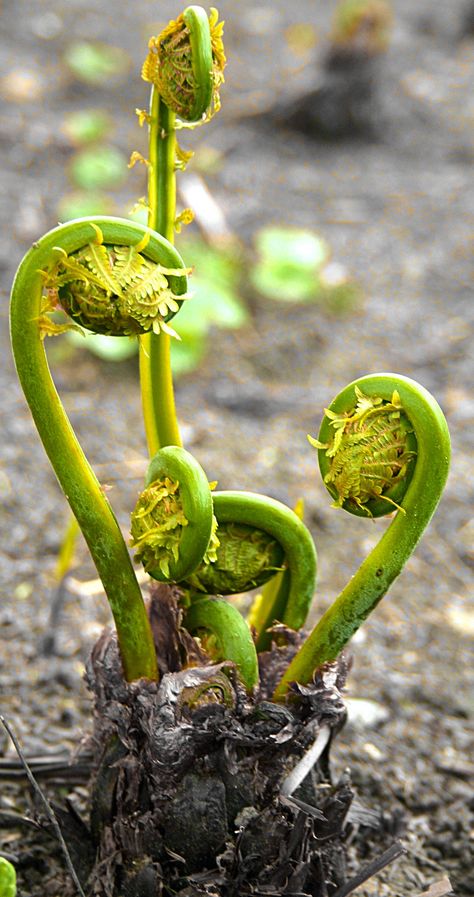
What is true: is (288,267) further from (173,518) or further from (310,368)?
(173,518)

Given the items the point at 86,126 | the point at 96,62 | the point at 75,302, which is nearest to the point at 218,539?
the point at 75,302

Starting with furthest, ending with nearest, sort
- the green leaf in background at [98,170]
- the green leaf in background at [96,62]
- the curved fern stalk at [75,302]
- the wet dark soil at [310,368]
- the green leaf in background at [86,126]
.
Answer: the green leaf in background at [96,62], the green leaf in background at [86,126], the green leaf in background at [98,170], the wet dark soil at [310,368], the curved fern stalk at [75,302]

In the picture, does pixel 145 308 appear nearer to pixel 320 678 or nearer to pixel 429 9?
pixel 320 678

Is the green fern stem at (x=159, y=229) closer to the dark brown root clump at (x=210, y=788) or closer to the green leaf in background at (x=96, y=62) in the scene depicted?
the dark brown root clump at (x=210, y=788)

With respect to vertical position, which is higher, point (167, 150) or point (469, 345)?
point (469, 345)

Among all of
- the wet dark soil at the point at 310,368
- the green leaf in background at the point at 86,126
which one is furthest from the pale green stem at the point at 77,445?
the green leaf in background at the point at 86,126

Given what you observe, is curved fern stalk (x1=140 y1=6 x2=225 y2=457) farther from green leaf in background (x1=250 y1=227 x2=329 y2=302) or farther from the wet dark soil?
green leaf in background (x1=250 y1=227 x2=329 y2=302)

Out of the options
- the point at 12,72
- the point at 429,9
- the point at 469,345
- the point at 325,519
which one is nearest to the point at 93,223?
the point at 325,519
